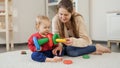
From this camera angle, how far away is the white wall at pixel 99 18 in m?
3.07

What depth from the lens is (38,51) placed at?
144 centimetres

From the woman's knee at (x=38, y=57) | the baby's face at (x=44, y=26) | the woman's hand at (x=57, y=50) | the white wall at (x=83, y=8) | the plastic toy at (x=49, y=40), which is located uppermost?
the white wall at (x=83, y=8)

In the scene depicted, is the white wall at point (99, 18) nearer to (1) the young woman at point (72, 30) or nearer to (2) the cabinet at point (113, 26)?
(2) the cabinet at point (113, 26)

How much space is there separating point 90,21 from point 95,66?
201 centimetres

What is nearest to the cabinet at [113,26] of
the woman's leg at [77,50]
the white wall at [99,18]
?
the white wall at [99,18]

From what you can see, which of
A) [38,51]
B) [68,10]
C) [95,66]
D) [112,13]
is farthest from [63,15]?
[112,13]

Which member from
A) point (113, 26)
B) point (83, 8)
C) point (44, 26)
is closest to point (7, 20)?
point (83, 8)

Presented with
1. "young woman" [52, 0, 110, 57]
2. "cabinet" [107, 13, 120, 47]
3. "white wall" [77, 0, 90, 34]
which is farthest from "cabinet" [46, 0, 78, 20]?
"young woman" [52, 0, 110, 57]

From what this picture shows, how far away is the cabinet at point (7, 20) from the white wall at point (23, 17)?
0.10 metres

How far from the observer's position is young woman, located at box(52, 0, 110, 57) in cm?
153

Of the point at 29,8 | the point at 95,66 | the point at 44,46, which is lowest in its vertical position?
the point at 95,66

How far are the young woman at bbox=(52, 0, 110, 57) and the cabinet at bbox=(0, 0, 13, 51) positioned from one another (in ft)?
3.96

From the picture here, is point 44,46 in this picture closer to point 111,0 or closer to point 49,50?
point 49,50

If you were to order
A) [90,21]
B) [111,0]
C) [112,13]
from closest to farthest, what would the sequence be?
[112,13] < [111,0] < [90,21]
